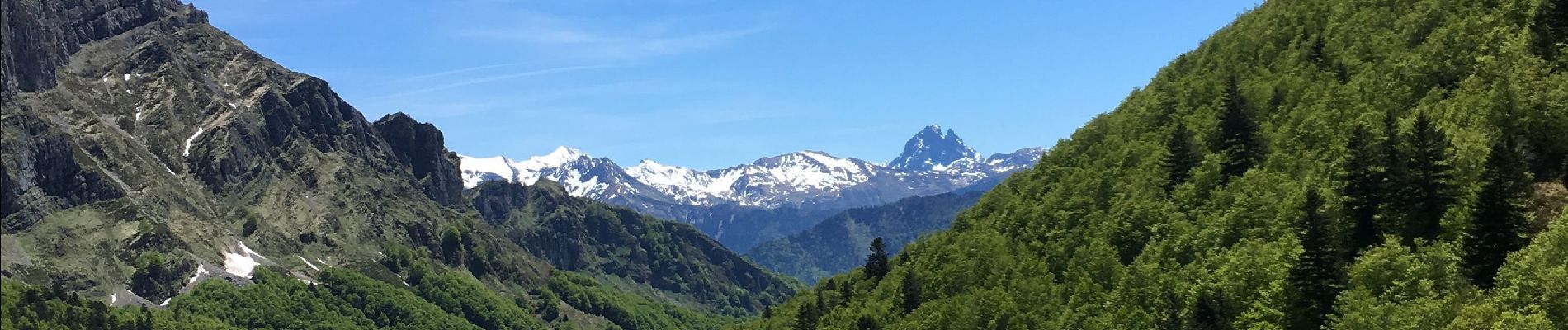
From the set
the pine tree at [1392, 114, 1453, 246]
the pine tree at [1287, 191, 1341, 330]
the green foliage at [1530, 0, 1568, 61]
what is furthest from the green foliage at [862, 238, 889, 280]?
the pine tree at [1392, 114, 1453, 246]

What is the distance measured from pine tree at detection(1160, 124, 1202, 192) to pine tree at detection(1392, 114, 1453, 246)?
125 feet

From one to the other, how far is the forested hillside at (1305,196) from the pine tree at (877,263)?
62.4ft

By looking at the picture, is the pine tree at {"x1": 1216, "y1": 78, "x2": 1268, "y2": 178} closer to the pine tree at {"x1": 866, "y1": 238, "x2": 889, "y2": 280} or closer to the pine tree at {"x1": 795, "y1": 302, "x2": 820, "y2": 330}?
the pine tree at {"x1": 866, "y1": 238, "x2": 889, "y2": 280}

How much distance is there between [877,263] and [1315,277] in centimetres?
10725

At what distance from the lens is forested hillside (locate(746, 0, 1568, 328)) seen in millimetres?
82688

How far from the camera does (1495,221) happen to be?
82.1 m

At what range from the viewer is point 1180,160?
5226 inches

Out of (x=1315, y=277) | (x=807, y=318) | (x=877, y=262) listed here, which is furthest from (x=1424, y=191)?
(x=807, y=318)

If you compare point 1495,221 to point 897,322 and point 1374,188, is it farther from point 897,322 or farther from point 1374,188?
point 897,322

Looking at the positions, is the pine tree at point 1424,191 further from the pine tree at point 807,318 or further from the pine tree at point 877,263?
the pine tree at point 807,318

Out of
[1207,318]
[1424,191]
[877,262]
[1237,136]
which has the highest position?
[1237,136]

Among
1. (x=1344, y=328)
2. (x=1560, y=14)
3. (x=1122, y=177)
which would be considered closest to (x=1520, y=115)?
(x=1560, y=14)

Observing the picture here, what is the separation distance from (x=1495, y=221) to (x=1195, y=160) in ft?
166

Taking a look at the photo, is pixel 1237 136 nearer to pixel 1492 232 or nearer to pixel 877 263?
pixel 1492 232
